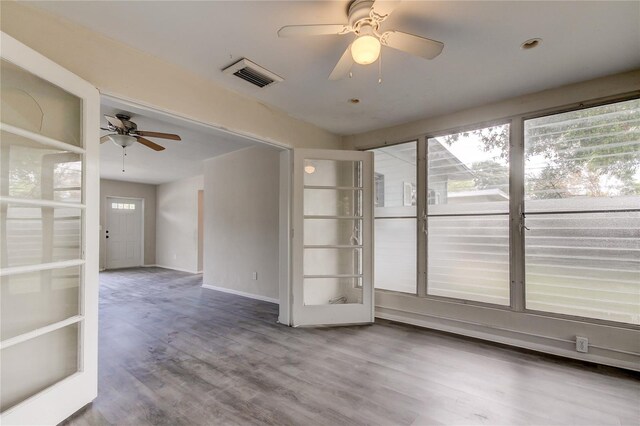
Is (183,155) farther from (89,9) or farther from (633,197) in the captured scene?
(633,197)

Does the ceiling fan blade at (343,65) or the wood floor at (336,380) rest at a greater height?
the ceiling fan blade at (343,65)

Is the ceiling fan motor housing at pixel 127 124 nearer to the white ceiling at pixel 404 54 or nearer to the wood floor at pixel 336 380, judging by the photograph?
the white ceiling at pixel 404 54

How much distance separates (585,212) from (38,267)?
14.0ft

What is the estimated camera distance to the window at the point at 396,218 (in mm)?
3688

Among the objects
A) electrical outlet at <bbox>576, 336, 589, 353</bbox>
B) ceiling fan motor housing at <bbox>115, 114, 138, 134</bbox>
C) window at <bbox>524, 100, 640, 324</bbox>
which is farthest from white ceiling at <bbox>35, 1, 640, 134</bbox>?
electrical outlet at <bbox>576, 336, 589, 353</bbox>

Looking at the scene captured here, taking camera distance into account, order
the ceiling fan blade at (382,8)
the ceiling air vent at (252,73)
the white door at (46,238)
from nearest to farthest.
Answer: the ceiling fan blade at (382,8)
the white door at (46,238)
the ceiling air vent at (252,73)

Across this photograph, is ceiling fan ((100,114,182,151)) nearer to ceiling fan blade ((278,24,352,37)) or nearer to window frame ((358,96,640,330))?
ceiling fan blade ((278,24,352,37))

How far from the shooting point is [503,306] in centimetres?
299

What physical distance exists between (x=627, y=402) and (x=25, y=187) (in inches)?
165

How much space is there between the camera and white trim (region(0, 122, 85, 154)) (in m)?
1.50

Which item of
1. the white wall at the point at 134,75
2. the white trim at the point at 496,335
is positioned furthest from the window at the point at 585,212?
the white wall at the point at 134,75

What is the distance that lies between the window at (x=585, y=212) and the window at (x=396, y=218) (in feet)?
4.02

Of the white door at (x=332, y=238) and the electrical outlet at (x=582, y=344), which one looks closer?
the electrical outlet at (x=582, y=344)

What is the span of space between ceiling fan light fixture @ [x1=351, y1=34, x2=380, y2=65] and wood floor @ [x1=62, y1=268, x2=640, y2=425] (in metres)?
2.20
